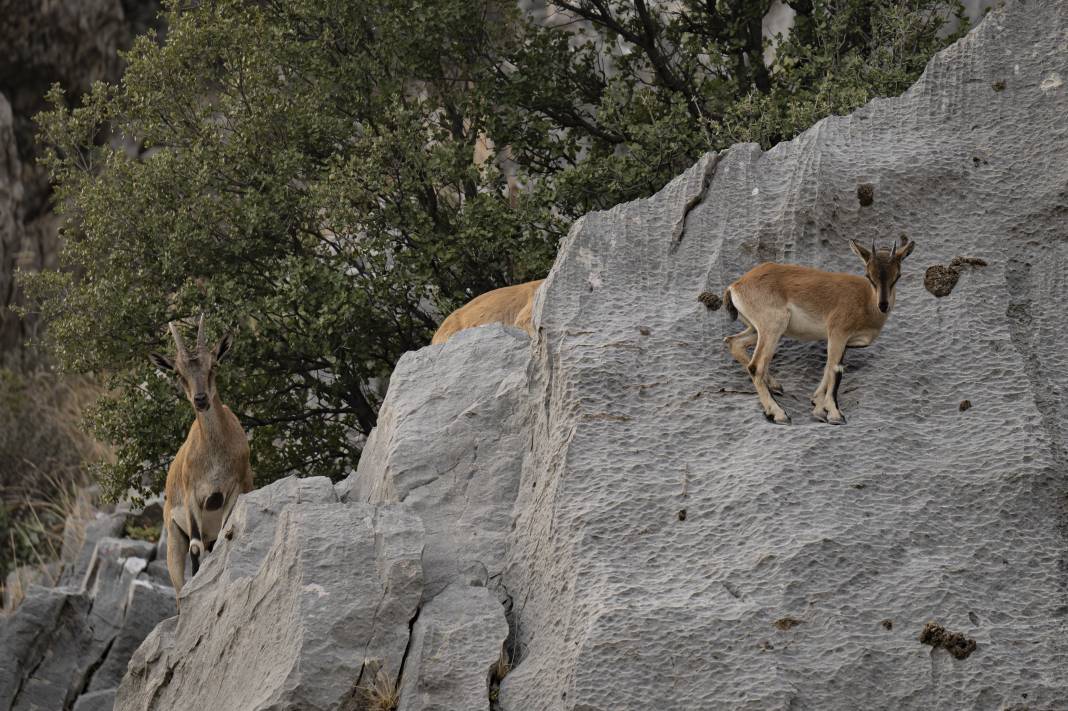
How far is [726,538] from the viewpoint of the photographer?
293 inches

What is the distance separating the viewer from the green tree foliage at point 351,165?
14023 millimetres

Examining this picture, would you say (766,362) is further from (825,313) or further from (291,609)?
(291,609)

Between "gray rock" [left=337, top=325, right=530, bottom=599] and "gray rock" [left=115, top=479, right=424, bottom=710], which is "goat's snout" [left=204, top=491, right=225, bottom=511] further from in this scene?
"gray rock" [left=337, top=325, right=530, bottom=599]

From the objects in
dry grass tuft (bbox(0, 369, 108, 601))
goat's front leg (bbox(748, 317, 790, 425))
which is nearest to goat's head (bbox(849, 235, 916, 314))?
goat's front leg (bbox(748, 317, 790, 425))

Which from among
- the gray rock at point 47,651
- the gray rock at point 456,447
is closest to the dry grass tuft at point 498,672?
the gray rock at point 456,447

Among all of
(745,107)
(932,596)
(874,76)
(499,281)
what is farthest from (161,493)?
(932,596)

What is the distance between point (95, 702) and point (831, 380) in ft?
29.8

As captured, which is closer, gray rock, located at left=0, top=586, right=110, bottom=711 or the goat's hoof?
the goat's hoof

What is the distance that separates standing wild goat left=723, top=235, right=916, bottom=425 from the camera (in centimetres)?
796

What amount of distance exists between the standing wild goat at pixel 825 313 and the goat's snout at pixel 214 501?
5.34 metres

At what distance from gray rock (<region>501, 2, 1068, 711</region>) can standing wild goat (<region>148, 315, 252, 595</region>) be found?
370 cm

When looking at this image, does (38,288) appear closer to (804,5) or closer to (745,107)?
(745,107)

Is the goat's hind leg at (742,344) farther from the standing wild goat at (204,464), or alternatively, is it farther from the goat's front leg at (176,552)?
the goat's front leg at (176,552)

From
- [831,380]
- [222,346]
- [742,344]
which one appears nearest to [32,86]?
[222,346]
